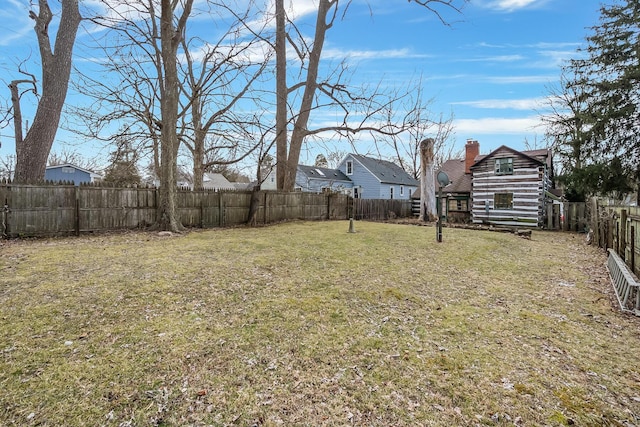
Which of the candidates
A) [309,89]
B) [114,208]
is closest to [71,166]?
[114,208]

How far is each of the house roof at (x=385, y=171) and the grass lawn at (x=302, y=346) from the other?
81.4 feet

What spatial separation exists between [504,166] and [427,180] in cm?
408

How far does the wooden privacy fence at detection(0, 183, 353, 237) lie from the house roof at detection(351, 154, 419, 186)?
55.4ft

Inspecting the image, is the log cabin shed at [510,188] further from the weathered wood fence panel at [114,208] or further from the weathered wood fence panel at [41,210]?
the weathered wood fence panel at [41,210]

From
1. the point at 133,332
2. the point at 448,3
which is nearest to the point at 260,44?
the point at 448,3

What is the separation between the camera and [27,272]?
484cm

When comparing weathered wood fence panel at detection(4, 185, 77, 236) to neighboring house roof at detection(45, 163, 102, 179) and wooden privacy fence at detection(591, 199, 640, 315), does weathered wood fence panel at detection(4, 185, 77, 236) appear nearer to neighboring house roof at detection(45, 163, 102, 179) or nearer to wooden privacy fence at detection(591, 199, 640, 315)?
wooden privacy fence at detection(591, 199, 640, 315)

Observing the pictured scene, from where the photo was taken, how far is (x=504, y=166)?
1705 centimetres

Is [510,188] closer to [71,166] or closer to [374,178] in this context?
[374,178]

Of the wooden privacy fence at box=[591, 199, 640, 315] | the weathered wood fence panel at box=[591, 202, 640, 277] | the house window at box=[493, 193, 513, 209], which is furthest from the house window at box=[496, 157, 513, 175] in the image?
the wooden privacy fence at box=[591, 199, 640, 315]

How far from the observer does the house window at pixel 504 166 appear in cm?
1684

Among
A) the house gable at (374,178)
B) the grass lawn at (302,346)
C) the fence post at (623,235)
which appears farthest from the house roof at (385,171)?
the grass lawn at (302,346)

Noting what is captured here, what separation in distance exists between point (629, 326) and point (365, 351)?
3480mm

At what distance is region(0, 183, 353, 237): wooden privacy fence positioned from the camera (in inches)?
319
